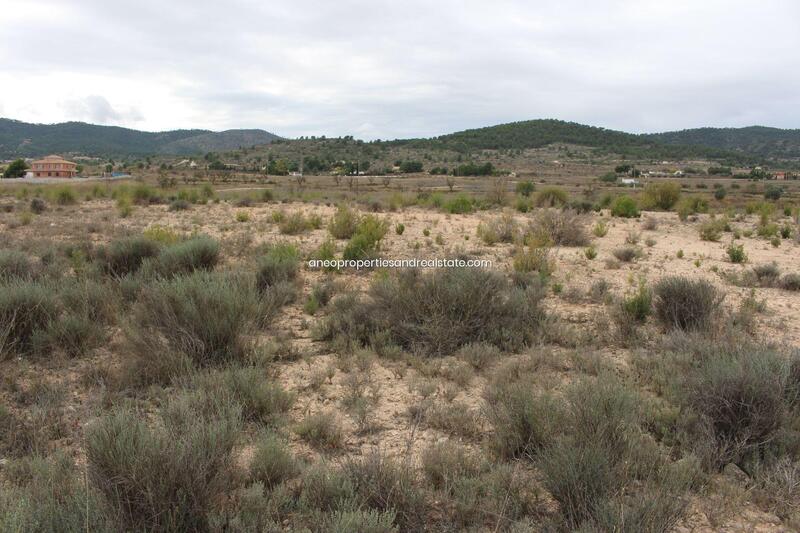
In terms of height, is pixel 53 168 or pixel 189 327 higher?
pixel 53 168

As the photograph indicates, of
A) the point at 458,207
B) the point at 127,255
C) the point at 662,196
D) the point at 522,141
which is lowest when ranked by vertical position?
the point at 458,207

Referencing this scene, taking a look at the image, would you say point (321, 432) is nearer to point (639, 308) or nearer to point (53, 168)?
point (639, 308)

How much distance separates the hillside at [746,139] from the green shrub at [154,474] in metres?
124

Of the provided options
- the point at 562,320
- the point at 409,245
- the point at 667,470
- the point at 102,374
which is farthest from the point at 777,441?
the point at 409,245

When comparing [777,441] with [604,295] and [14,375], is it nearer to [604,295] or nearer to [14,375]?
[604,295]

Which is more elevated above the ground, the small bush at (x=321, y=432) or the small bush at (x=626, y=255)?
the small bush at (x=626, y=255)

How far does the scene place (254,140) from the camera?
143m

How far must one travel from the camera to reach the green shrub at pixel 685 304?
6793mm

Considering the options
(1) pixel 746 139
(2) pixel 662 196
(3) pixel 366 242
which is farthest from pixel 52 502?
(1) pixel 746 139

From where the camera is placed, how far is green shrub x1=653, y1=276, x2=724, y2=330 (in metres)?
6.79

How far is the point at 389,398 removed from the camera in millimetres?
5070

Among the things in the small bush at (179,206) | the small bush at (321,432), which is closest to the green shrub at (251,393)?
the small bush at (321,432)

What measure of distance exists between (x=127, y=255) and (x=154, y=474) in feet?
23.8

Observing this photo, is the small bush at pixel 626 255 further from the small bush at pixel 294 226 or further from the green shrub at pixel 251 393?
the green shrub at pixel 251 393
